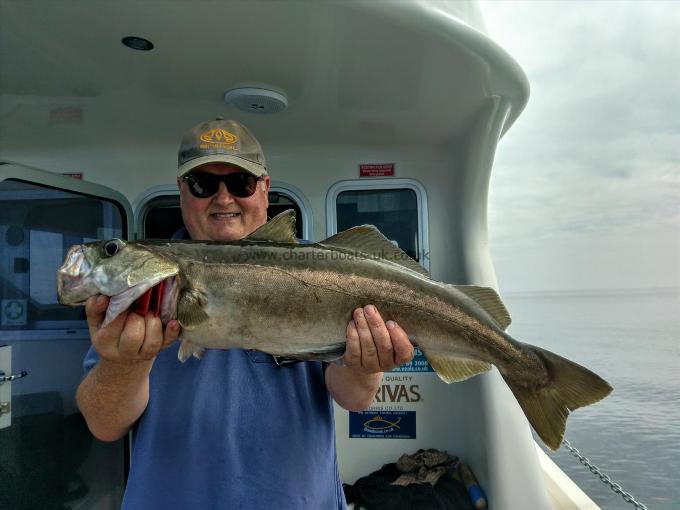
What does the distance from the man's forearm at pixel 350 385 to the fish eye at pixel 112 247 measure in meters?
1.18

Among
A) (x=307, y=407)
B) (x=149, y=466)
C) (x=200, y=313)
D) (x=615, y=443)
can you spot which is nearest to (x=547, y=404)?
(x=307, y=407)

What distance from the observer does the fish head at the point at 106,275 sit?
6.01 feet

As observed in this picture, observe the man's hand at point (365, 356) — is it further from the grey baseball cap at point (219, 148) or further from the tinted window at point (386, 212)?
the tinted window at point (386, 212)

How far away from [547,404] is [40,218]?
376 centimetres

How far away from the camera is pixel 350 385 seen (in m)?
2.32

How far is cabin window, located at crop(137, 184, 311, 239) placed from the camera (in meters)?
4.97

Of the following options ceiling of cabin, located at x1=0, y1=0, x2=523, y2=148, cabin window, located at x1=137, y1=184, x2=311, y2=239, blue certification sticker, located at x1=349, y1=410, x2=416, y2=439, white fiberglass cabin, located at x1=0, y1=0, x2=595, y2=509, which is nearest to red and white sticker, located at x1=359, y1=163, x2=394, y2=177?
white fiberglass cabin, located at x1=0, y1=0, x2=595, y2=509

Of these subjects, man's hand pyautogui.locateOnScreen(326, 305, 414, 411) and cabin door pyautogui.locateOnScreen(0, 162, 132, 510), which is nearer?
man's hand pyautogui.locateOnScreen(326, 305, 414, 411)

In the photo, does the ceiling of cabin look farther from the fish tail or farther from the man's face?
the fish tail

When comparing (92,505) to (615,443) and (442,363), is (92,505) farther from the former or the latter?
(615,443)

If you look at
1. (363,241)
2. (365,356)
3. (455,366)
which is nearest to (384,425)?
(455,366)

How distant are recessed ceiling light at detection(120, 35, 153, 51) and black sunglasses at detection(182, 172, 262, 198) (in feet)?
3.21

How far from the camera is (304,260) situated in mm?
2117

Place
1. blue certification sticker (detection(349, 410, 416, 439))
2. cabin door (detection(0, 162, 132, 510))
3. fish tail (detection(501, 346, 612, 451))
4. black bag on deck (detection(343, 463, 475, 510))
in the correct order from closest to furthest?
fish tail (detection(501, 346, 612, 451))
cabin door (detection(0, 162, 132, 510))
black bag on deck (detection(343, 463, 475, 510))
blue certification sticker (detection(349, 410, 416, 439))
